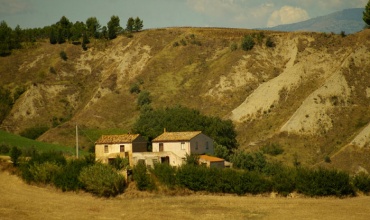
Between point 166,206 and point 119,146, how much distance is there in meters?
18.5

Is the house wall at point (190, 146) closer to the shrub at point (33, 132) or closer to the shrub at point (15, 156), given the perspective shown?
the shrub at point (15, 156)

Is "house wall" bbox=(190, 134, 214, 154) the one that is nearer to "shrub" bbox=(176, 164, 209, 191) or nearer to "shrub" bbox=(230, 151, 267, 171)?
"shrub" bbox=(230, 151, 267, 171)

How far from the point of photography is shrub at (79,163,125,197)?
66250 millimetres

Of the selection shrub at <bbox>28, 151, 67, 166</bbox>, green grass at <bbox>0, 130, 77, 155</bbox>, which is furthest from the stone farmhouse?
green grass at <bbox>0, 130, 77, 155</bbox>

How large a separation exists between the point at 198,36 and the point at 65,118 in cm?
3590

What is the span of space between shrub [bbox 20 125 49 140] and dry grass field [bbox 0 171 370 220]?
4996 cm

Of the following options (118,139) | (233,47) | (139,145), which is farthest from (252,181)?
(233,47)

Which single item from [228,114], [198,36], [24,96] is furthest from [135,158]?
[198,36]

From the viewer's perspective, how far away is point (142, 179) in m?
67.8

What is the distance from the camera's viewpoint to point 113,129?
115250mm

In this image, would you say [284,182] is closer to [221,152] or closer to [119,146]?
[221,152]

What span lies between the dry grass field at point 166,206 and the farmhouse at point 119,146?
10.4m

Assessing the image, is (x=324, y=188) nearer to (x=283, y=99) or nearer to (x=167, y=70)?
(x=283, y=99)

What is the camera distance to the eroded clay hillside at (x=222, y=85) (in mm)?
96750
